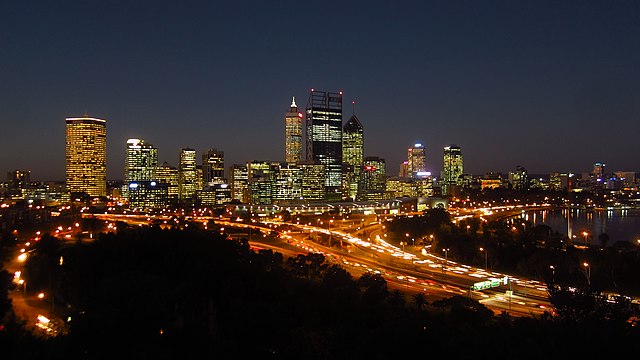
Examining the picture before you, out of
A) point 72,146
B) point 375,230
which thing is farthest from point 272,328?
point 72,146

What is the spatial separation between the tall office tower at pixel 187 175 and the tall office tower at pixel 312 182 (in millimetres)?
25586

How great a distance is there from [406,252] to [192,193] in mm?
86743

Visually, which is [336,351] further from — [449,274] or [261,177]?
[261,177]

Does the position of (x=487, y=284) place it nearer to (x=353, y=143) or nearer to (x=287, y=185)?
(x=287, y=185)

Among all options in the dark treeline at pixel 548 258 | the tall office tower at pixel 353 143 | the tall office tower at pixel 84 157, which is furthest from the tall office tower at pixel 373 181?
the dark treeline at pixel 548 258

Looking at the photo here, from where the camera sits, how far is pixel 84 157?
111 m

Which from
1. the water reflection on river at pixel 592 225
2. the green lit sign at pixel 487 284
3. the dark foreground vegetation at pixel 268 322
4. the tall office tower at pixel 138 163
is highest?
the tall office tower at pixel 138 163

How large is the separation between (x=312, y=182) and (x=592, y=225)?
5570 cm

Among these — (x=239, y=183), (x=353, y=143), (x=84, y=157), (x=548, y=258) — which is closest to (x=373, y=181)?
(x=353, y=143)

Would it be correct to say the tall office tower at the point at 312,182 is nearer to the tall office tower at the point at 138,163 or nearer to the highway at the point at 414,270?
the tall office tower at the point at 138,163

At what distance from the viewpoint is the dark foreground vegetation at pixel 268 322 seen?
9523 mm

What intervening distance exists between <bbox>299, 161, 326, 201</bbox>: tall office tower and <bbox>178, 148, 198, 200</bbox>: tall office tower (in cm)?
2559

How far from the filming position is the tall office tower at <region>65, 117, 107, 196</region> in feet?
362

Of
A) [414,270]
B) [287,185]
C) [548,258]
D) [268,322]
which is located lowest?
[414,270]
